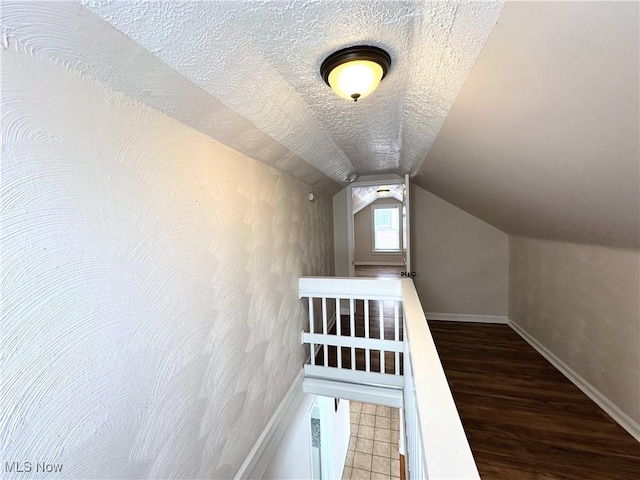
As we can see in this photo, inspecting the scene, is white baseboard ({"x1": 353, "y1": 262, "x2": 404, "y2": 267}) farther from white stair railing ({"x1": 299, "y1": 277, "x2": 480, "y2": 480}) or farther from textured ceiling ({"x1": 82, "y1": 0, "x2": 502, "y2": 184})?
textured ceiling ({"x1": 82, "y1": 0, "x2": 502, "y2": 184})

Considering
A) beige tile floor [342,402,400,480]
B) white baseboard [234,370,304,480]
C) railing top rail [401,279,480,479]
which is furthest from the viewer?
beige tile floor [342,402,400,480]

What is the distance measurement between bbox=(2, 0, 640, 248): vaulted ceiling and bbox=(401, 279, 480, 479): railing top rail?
112 centimetres

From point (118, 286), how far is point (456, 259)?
409 cm

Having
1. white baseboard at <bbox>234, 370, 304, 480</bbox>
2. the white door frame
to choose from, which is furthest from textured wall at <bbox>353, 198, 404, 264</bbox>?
white baseboard at <bbox>234, 370, 304, 480</bbox>

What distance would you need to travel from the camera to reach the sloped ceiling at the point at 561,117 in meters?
0.77

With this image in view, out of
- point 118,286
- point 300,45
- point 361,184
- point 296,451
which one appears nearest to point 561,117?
point 300,45

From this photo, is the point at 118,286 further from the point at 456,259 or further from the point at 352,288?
the point at 456,259

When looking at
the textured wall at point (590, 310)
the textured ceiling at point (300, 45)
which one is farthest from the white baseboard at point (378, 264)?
the textured ceiling at point (300, 45)

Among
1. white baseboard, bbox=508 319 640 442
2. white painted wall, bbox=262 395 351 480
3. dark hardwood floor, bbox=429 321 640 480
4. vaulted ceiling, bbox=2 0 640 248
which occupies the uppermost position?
vaulted ceiling, bbox=2 0 640 248

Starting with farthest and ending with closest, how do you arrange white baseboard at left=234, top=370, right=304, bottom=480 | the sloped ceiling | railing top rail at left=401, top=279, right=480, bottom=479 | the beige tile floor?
1. the beige tile floor
2. white baseboard at left=234, top=370, right=304, bottom=480
3. the sloped ceiling
4. railing top rail at left=401, top=279, right=480, bottom=479

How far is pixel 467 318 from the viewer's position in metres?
3.95

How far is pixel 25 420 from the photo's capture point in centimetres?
66

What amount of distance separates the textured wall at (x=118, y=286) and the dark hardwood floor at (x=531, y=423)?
1.69m

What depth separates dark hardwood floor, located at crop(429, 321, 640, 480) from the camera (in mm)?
1664
